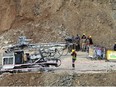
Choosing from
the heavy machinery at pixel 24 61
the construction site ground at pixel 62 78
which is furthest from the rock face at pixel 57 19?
the construction site ground at pixel 62 78

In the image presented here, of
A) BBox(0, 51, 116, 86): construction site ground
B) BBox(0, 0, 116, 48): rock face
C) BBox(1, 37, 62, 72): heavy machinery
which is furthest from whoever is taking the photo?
BBox(0, 0, 116, 48): rock face

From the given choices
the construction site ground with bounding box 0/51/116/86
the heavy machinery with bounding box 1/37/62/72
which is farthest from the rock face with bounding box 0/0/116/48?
the construction site ground with bounding box 0/51/116/86

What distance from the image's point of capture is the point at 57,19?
41.1m

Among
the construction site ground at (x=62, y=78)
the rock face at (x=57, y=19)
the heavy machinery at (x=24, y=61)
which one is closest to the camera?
the construction site ground at (x=62, y=78)

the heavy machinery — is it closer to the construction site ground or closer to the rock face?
the construction site ground

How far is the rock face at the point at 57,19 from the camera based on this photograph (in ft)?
131

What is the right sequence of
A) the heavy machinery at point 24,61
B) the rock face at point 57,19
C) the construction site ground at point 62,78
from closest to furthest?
the construction site ground at point 62,78 < the heavy machinery at point 24,61 < the rock face at point 57,19

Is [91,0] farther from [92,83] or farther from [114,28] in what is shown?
[92,83]

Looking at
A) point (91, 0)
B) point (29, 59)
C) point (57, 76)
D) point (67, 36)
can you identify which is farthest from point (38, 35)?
point (57, 76)

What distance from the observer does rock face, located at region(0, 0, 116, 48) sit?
131 feet

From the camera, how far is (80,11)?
135ft

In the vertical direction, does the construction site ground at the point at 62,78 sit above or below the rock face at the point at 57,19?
below

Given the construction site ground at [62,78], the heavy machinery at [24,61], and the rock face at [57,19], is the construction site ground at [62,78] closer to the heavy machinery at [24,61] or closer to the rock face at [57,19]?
the heavy machinery at [24,61]

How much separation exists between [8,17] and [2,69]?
1349cm
